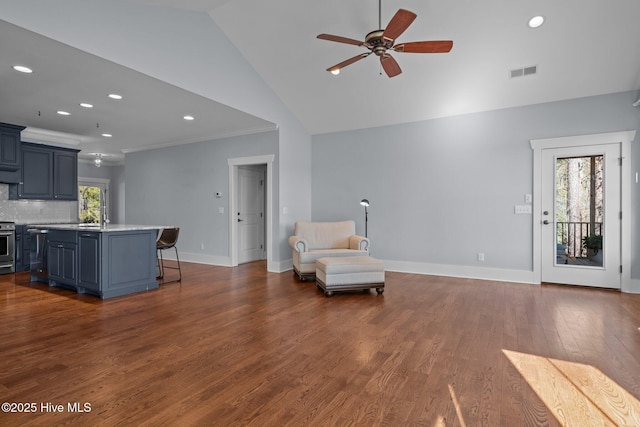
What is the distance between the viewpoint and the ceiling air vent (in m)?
4.71

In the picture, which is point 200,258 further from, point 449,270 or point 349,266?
point 449,270

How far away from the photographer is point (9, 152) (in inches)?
243

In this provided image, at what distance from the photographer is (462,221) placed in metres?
5.79

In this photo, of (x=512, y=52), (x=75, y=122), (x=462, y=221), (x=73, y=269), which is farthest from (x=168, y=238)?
(x=512, y=52)

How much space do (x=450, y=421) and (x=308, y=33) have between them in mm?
4695

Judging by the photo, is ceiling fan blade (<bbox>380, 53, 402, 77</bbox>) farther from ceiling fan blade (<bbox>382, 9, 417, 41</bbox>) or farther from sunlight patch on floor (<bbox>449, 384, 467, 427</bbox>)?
sunlight patch on floor (<bbox>449, 384, 467, 427</bbox>)

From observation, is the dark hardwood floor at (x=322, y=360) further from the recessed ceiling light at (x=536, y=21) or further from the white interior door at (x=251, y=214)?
the recessed ceiling light at (x=536, y=21)

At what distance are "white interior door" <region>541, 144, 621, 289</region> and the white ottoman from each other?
2.71m

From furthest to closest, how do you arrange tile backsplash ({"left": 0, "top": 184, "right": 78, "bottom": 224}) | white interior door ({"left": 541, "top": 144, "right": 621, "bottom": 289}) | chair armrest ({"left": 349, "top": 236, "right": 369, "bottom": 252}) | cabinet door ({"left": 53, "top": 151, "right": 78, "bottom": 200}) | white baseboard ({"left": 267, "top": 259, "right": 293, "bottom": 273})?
cabinet door ({"left": 53, "top": 151, "right": 78, "bottom": 200}) < tile backsplash ({"left": 0, "top": 184, "right": 78, "bottom": 224}) < white baseboard ({"left": 267, "top": 259, "right": 293, "bottom": 273}) < chair armrest ({"left": 349, "top": 236, "right": 369, "bottom": 252}) < white interior door ({"left": 541, "top": 144, "right": 621, "bottom": 289})

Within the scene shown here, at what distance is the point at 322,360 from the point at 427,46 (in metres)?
2.95

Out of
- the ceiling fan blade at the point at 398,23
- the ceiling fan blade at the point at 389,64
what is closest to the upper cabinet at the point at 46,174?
the ceiling fan blade at the point at 389,64

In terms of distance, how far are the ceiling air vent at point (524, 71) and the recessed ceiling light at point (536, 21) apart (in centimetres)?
70

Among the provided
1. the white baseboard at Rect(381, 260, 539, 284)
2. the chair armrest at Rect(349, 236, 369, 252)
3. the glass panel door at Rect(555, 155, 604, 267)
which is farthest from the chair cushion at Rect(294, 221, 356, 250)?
the glass panel door at Rect(555, 155, 604, 267)

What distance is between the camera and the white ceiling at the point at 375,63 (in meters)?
3.97
